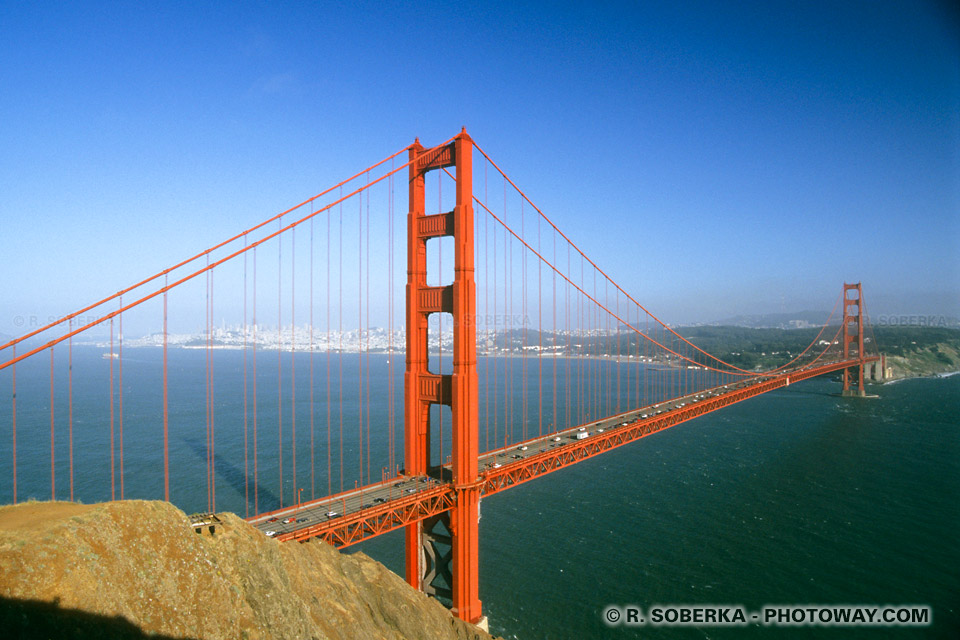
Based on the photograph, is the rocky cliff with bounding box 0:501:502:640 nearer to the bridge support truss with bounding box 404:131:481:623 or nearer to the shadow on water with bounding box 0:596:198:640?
the shadow on water with bounding box 0:596:198:640

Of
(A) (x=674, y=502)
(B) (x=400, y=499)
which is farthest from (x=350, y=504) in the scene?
(A) (x=674, y=502)

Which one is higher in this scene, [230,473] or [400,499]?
→ [400,499]

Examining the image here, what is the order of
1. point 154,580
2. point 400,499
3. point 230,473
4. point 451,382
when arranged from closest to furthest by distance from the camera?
point 154,580 < point 400,499 < point 451,382 < point 230,473

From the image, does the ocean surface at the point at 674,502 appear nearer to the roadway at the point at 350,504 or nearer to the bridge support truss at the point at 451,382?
the bridge support truss at the point at 451,382

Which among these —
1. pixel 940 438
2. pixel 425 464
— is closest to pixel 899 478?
pixel 940 438

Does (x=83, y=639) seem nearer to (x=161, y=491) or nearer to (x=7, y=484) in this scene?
(x=161, y=491)

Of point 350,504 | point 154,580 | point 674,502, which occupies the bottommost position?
point 674,502

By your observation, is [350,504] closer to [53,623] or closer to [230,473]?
[53,623]
